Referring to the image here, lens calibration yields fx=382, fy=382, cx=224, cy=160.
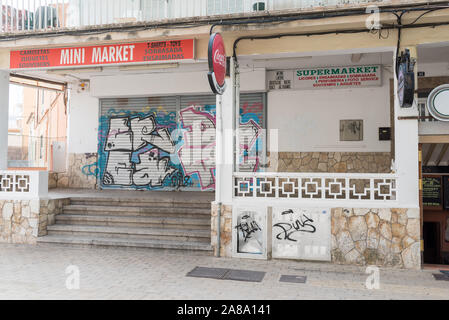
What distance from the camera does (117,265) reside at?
671 cm

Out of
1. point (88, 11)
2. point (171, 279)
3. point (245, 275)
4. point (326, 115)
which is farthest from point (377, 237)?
point (88, 11)

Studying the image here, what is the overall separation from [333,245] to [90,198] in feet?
18.9

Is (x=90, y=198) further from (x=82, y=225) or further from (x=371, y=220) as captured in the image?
(x=371, y=220)

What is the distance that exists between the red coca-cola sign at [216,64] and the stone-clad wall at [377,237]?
3.09 m

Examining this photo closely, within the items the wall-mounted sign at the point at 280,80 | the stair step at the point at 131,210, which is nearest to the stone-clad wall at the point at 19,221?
the stair step at the point at 131,210

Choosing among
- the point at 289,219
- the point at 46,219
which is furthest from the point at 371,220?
the point at 46,219

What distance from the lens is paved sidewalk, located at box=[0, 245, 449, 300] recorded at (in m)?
5.26

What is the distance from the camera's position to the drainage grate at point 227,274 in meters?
6.06

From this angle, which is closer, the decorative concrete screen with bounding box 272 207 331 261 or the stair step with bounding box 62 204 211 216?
the decorative concrete screen with bounding box 272 207 331 261

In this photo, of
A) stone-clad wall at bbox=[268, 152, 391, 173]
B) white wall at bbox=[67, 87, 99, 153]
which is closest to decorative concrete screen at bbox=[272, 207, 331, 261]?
stone-clad wall at bbox=[268, 152, 391, 173]

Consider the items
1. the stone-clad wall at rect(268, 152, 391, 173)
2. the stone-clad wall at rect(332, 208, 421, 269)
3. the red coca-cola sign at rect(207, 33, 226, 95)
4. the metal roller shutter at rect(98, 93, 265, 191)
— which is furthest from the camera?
the metal roller shutter at rect(98, 93, 265, 191)

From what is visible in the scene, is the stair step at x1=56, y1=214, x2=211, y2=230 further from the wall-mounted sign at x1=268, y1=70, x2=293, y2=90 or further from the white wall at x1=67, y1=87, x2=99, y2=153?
Result: the wall-mounted sign at x1=268, y1=70, x2=293, y2=90

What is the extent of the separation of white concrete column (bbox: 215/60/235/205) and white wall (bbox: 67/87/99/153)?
20.4 ft

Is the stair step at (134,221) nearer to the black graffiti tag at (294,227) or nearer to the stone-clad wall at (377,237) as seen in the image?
the black graffiti tag at (294,227)
